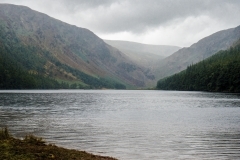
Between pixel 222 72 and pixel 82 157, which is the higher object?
pixel 222 72

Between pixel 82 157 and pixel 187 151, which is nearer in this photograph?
pixel 82 157

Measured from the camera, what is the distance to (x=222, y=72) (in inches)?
7392

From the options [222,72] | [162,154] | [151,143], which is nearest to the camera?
[162,154]

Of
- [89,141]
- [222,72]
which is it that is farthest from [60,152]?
[222,72]

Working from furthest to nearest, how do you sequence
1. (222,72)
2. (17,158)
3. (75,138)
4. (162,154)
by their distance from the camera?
(222,72), (75,138), (162,154), (17,158)

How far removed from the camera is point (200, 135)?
34.7 metres

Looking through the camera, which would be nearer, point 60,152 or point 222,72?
point 60,152

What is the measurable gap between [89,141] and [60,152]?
11.1m

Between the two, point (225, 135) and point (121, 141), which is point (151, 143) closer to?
point (121, 141)

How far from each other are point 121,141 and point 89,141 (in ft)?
10.4

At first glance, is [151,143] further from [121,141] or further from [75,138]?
[75,138]

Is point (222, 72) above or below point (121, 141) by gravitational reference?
above

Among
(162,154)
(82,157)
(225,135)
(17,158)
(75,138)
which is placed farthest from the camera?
(225,135)

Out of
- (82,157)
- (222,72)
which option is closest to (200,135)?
(82,157)
